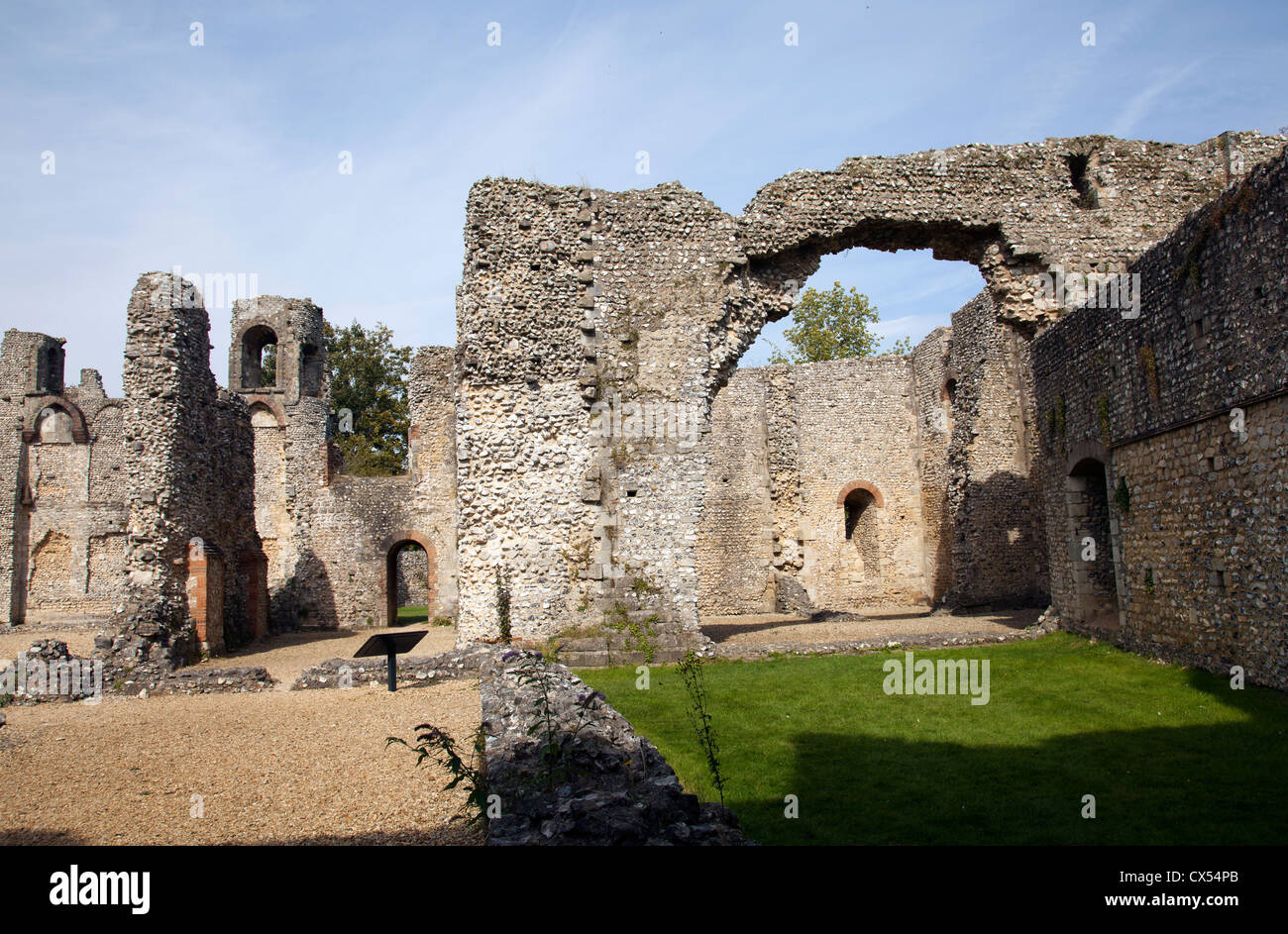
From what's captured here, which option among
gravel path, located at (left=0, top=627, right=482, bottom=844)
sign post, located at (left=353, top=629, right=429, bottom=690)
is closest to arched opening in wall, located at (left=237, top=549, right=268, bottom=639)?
gravel path, located at (left=0, top=627, right=482, bottom=844)

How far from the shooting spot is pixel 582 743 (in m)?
5.08

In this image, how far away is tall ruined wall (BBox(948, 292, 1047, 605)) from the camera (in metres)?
18.6

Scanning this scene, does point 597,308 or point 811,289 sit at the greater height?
point 811,289

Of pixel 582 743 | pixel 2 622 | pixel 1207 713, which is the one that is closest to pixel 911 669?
pixel 1207 713

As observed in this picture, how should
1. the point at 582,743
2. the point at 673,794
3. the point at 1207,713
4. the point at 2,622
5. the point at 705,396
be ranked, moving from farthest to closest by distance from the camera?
the point at 2,622
the point at 705,396
the point at 1207,713
the point at 582,743
the point at 673,794

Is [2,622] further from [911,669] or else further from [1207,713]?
[1207,713]

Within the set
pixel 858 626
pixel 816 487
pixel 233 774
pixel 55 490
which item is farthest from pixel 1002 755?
pixel 55 490

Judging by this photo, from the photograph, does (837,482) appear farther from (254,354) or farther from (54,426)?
(54,426)

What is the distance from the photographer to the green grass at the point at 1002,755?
460 centimetres

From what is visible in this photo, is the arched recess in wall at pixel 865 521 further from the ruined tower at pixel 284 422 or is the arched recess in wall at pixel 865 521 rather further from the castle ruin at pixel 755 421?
the ruined tower at pixel 284 422

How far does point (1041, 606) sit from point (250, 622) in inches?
665

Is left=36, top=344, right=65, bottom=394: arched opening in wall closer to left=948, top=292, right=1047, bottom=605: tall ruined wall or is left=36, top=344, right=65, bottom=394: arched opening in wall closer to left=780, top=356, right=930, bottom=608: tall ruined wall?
left=780, top=356, right=930, bottom=608: tall ruined wall

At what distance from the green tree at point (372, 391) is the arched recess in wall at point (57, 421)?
11213 mm

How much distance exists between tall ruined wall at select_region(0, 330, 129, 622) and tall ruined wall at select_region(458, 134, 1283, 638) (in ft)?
64.0
